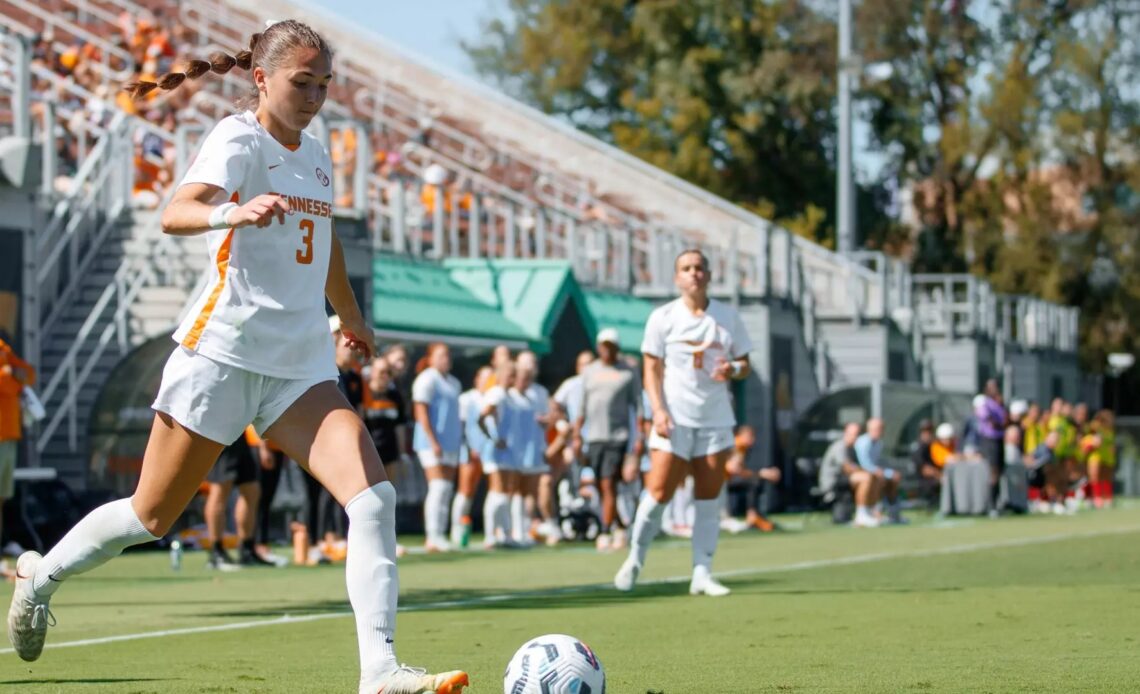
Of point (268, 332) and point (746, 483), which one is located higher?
point (268, 332)

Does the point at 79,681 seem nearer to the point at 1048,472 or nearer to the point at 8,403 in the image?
the point at 8,403

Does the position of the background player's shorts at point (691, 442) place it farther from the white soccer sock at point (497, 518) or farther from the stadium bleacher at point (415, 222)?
the white soccer sock at point (497, 518)

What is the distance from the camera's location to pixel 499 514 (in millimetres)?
20516

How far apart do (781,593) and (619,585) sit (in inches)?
38.2

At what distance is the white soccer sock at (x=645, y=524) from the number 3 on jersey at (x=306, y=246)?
594 cm

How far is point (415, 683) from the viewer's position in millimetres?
6273

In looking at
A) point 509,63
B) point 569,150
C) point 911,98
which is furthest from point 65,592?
point 509,63

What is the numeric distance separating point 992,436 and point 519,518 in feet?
37.7

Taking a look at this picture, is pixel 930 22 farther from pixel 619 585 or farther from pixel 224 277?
pixel 224 277

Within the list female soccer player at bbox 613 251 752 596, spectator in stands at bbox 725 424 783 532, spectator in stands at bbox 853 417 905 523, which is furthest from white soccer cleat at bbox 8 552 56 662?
spectator in stands at bbox 853 417 905 523

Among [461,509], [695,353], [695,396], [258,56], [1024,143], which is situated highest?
[1024,143]

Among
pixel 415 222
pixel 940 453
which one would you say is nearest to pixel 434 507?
pixel 415 222

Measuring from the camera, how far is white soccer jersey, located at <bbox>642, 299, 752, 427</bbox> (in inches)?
500

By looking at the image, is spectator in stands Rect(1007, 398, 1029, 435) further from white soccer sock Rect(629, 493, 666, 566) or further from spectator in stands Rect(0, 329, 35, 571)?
spectator in stands Rect(0, 329, 35, 571)
